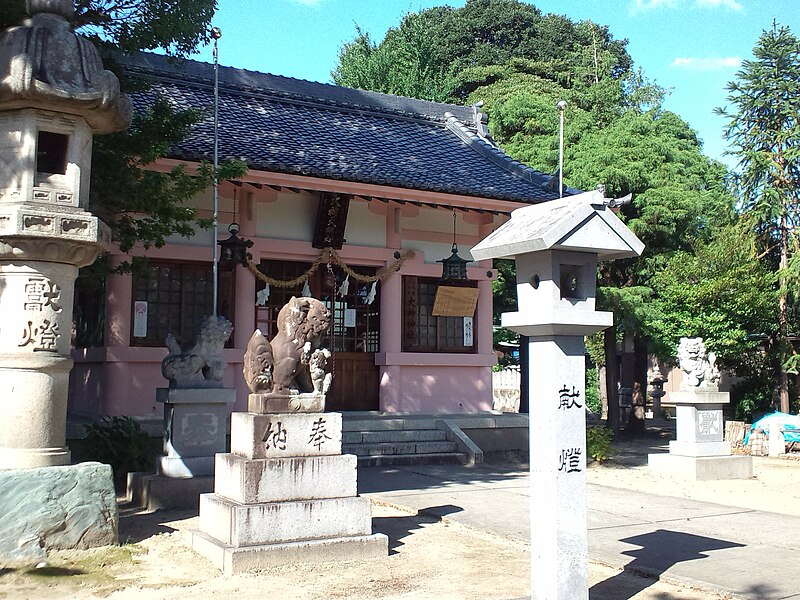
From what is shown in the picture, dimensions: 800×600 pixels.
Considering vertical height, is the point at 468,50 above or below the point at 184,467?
above

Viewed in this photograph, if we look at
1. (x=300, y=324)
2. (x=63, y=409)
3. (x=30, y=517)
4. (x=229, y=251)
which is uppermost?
(x=229, y=251)

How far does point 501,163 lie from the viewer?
17.5 meters

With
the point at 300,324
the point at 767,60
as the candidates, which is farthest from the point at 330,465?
the point at 767,60

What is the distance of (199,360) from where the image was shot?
9938 mm

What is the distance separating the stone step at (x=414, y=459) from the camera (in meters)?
13.1

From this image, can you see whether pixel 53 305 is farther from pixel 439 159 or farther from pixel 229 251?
pixel 439 159

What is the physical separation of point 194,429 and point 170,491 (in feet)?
2.69

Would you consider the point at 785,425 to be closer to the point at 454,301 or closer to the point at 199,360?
the point at 454,301

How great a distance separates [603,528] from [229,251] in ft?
24.9

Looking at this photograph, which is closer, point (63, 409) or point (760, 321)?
point (63, 409)

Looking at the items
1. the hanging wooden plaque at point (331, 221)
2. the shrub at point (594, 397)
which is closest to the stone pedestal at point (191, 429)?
the hanging wooden plaque at point (331, 221)

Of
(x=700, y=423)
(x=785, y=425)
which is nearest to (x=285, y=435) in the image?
(x=700, y=423)

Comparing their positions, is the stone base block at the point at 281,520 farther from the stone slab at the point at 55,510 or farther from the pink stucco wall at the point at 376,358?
the pink stucco wall at the point at 376,358

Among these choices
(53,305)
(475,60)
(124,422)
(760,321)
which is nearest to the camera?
(53,305)
